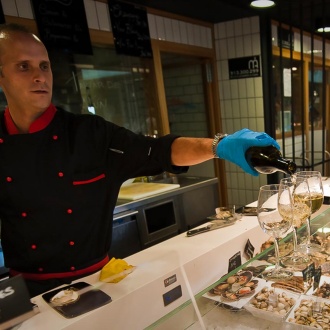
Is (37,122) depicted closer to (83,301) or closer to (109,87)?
(83,301)

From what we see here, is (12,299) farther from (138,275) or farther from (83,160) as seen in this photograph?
(83,160)

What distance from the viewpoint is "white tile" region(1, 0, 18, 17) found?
227cm

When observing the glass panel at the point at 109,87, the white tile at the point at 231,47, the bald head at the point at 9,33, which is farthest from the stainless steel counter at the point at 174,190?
the white tile at the point at 231,47

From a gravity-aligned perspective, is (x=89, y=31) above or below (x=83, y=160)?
above

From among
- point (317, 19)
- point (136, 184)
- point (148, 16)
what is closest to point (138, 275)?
point (136, 184)

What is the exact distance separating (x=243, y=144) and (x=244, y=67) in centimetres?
328

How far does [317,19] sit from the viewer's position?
13.6 feet

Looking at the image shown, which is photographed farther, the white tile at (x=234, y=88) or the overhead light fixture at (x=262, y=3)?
the white tile at (x=234, y=88)

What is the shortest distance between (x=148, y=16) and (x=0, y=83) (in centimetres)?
233

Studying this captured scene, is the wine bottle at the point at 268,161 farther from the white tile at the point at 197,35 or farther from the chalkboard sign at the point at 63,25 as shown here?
the white tile at the point at 197,35

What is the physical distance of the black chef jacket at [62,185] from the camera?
1235 mm

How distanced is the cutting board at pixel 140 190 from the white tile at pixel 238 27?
2205 millimetres

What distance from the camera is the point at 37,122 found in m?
1.27

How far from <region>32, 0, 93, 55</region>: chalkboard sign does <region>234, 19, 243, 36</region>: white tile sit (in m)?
1.98
